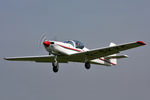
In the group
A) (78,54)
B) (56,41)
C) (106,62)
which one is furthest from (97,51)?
(106,62)

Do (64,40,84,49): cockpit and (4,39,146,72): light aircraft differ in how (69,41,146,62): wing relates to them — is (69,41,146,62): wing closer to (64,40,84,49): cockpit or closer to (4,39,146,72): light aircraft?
(4,39,146,72): light aircraft

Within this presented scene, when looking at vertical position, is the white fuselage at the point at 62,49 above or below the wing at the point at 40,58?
above

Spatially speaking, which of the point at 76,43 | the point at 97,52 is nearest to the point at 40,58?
the point at 76,43

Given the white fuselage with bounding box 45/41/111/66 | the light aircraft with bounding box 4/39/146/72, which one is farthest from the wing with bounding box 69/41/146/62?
the white fuselage with bounding box 45/41/111/66

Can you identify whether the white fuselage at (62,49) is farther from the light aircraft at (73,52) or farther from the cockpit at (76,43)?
the cockpit at (76,43)

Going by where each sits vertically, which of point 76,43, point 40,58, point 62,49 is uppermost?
point 76,43

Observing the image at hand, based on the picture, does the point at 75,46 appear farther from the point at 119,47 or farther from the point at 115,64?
the point at 115,64

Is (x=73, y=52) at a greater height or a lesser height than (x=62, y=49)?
lesser

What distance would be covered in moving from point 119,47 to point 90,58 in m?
3.24

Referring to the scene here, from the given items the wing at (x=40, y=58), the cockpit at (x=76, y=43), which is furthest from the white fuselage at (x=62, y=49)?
the wing at (x=40, y=58)

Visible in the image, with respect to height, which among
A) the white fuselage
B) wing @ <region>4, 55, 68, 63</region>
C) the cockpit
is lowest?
wing @ <region>4, 55, 68, 63</region>

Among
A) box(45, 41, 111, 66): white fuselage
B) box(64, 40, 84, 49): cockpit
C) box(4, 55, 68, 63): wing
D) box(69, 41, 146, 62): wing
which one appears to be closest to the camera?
box(69, 41, 146, 62): wing

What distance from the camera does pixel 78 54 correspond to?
80.8 feet

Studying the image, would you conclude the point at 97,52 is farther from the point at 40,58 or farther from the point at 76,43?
the point at 40,58
